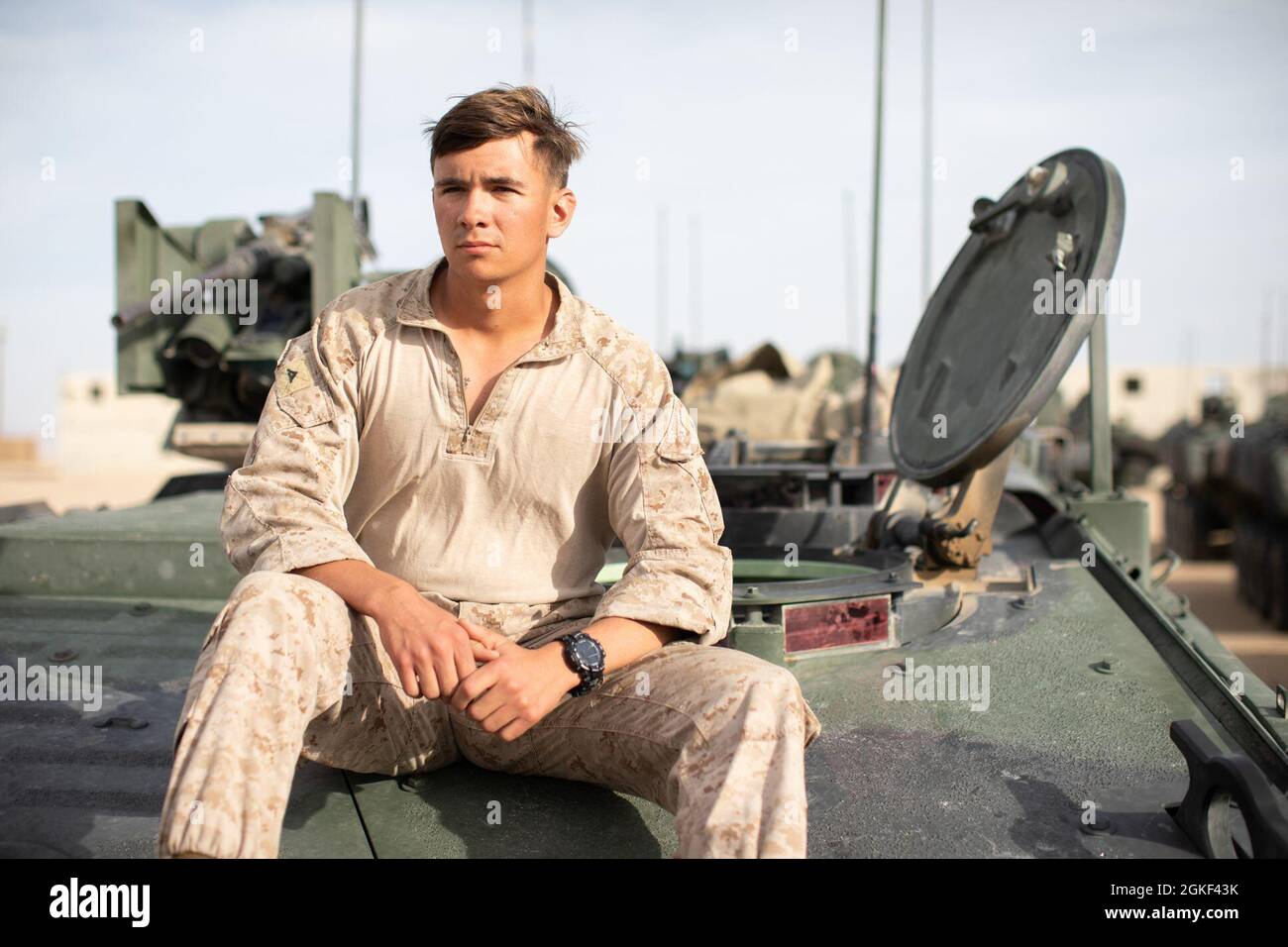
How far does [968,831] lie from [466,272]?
4.44ft

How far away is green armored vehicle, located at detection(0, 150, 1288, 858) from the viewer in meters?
2.20

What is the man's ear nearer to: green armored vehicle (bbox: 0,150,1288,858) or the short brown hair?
the short brown hair

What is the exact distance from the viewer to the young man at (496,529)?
6.92 feet

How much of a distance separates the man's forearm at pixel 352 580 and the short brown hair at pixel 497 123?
80 centimetres

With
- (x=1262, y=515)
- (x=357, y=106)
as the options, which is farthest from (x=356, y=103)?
(x=1262, y=515)

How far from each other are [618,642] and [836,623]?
2.94ft

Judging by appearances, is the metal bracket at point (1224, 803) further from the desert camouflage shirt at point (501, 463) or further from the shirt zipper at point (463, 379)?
the shirt zipper at point (463, 379)

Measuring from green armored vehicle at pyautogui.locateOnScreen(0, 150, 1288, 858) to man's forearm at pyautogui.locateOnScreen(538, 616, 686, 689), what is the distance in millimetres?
298

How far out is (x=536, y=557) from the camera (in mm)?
2469

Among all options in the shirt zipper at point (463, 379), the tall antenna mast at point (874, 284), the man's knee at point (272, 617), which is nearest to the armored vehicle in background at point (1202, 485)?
the tall antenna mast at point (874, 284)

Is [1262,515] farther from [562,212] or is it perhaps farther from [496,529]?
[496,529]

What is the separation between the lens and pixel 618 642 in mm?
2223

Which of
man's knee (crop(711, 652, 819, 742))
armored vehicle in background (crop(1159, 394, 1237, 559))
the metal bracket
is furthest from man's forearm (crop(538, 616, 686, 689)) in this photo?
armored vehicle in background (crop(1159, 394, 1237, 559))

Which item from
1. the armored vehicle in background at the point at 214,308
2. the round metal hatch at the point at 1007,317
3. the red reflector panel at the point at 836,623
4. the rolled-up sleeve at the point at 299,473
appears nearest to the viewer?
the rolled-up sleeve at the point at 299,473
